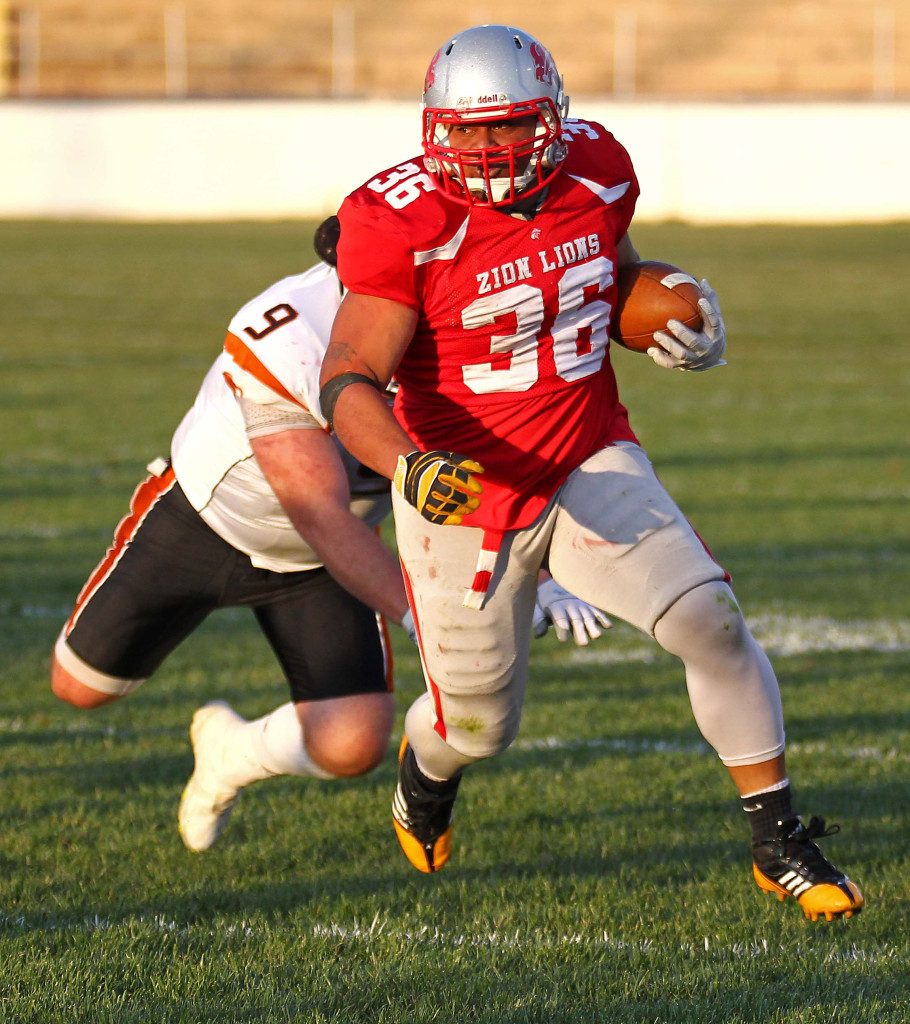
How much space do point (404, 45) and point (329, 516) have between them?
91.2ft

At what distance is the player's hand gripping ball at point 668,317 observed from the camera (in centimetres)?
334

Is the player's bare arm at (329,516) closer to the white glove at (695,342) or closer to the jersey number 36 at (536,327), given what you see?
the jersey number 36 at (536,327)

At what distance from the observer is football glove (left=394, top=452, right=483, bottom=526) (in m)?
2.67

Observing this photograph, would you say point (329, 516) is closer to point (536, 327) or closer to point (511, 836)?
point (536, 327)

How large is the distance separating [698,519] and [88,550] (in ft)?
9.07

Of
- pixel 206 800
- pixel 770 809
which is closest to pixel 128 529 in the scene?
pixel 206 800

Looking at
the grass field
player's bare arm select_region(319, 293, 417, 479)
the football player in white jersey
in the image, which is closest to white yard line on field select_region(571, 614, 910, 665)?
the grass field

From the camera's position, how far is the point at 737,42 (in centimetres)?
2948

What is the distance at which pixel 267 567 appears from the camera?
3.94 metres

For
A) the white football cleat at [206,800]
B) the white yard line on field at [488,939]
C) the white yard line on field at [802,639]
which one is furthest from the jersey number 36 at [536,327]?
the white yard line on field at [802,639]

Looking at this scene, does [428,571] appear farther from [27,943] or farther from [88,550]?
[88,550]

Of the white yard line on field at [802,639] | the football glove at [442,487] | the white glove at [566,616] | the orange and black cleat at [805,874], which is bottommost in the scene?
the white yard line on field at [802,639]

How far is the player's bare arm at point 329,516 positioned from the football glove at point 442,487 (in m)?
0.91

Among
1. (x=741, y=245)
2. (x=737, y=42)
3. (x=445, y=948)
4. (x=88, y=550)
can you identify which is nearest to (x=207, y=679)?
(x=88, y=550)
